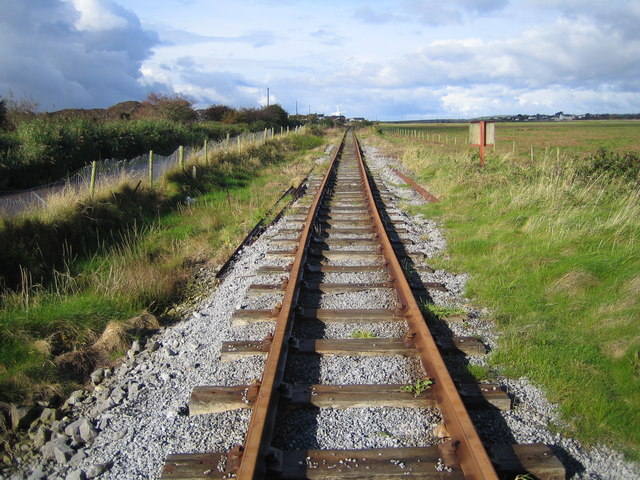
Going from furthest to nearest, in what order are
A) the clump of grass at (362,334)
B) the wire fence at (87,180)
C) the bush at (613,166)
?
the bush at (613,166) < the wire fence at (87,180) < the clump of grass at (362,334)

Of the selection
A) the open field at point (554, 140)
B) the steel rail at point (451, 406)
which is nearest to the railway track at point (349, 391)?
the steel rail at point (451, 406)

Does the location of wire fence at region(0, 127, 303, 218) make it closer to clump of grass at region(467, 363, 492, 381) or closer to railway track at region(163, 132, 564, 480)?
railway track at region(163, 132, 564, 480)

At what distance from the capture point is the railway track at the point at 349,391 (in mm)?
2568

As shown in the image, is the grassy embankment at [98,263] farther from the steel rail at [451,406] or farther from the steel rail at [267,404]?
the steel rail at [451,406]

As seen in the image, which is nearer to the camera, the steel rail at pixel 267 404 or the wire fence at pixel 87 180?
the steel rail at pixel 267 404

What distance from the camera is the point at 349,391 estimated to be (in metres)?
3.24

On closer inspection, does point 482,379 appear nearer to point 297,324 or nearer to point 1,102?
point 297,324

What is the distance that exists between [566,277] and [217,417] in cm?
398

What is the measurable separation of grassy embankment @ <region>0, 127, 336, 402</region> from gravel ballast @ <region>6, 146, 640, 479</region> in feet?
1.68

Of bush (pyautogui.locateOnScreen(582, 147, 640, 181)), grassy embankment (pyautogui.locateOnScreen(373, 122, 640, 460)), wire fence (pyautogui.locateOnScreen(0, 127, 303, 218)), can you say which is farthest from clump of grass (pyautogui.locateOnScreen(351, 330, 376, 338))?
bush (pyautogui.locateOnScreen(582, 147, 640, 181))

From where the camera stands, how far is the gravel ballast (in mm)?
2820

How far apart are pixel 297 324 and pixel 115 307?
2096mm

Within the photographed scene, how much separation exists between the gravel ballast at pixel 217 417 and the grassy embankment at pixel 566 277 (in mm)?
250

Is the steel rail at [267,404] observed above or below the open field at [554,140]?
below
